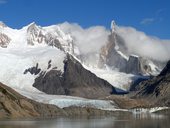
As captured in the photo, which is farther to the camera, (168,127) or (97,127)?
(97,127)

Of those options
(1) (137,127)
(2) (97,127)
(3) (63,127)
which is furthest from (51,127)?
(1) (137,127)

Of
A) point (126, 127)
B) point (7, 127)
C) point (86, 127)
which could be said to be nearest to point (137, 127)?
point (126, 127)

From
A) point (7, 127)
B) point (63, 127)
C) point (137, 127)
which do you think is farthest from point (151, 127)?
point (7, 127)

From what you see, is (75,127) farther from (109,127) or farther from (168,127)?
(168,127)

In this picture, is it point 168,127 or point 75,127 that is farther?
point 75,127

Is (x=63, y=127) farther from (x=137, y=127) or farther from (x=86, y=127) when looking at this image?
(x=137, y=127)

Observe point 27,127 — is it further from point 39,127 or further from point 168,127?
point 168,127

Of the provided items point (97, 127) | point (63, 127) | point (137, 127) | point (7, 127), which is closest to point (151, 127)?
point (137, 127)
